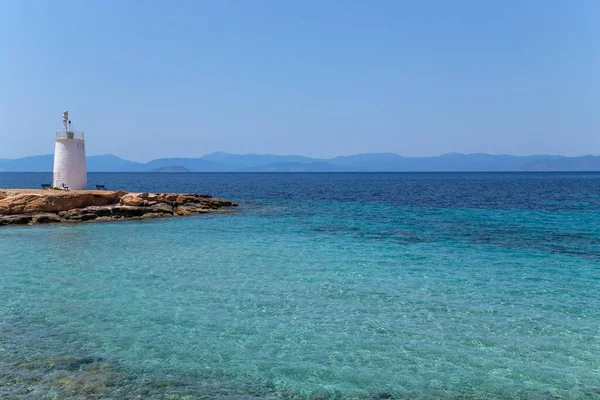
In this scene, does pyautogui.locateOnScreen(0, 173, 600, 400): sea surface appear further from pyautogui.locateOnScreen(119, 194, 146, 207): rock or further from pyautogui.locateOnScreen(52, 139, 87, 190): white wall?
pyautogui.locateOnScreen(52, 139, 87, 190): white wall

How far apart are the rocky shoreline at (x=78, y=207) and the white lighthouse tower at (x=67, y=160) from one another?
16.2 feet

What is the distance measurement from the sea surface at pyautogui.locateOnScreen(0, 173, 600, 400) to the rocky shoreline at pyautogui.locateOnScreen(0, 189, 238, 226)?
9.59 meters

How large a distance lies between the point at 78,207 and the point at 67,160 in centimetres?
787

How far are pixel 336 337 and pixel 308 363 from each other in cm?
159

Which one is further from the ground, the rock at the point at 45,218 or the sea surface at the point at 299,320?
the rock at the point at 45,218

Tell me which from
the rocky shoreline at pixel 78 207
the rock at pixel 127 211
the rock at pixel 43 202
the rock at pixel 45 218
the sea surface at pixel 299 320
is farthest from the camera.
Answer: the rock at pixel 127 211

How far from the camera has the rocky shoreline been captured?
1362 inches

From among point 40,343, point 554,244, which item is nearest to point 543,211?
point 554,244

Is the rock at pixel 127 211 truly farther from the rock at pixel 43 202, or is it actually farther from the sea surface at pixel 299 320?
the sea surface at pixel 299 320

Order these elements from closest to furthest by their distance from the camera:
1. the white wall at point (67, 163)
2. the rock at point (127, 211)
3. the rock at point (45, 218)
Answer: the rock at point (45, 218)
the rock at point (127, 211)
the white wall at point (67, 163)

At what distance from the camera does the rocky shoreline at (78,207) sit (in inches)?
1362

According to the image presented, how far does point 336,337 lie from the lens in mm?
11383

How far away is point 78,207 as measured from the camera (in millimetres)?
37062

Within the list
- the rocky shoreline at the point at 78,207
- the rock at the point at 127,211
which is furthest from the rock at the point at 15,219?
the rock at the point at 127,211
